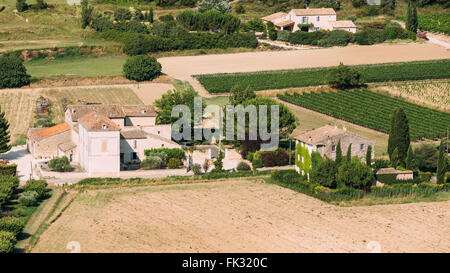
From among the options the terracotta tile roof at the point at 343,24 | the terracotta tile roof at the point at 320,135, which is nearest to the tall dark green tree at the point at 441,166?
the terracotta tile roof at the point at 320,135

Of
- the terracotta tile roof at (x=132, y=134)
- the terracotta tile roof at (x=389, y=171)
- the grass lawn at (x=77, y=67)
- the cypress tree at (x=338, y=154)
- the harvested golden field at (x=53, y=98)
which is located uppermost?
the cypress tree at (x=338, y=154)

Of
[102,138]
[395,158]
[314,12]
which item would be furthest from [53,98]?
[314,12]

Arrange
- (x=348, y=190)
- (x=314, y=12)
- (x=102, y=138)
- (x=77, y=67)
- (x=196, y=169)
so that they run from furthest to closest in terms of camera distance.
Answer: (x=314, y=12) < (x=77, y=67) < (x=196, y=169) < (x=102, y=138) < (x=348, y=190)

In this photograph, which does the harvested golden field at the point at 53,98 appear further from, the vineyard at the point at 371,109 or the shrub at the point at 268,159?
the shrub at the point at 268,159

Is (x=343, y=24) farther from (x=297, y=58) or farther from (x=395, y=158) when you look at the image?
(x=395, y=158)

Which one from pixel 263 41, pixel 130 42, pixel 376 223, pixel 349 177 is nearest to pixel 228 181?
pixel 349 177

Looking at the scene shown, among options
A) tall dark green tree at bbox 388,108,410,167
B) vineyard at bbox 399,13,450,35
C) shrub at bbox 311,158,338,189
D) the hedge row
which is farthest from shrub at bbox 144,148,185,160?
vineyard at bbox 399,13,450,35

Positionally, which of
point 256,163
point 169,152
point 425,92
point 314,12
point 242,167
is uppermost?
point 314,12

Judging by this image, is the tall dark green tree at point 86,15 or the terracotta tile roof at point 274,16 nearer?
the tall dark green tree at point 86,15
